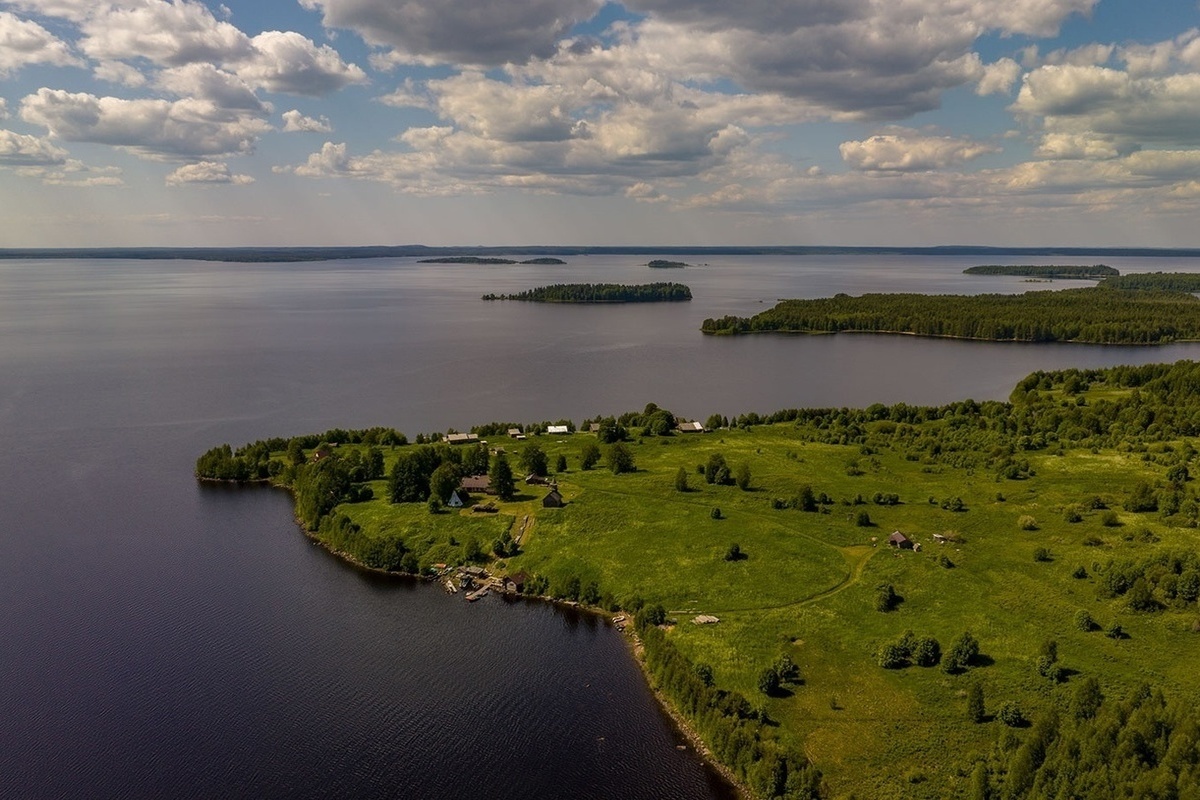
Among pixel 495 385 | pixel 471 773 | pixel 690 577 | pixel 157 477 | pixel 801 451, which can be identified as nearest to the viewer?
pixel 471 773

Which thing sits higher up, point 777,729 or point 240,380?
point 240,380

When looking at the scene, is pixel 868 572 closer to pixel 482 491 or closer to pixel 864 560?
pixel 864 560

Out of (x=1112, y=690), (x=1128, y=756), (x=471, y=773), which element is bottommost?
(x=471, y=773)

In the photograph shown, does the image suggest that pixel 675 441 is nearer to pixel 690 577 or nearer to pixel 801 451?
pixel 801 451

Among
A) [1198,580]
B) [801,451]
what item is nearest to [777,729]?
[1198,580]

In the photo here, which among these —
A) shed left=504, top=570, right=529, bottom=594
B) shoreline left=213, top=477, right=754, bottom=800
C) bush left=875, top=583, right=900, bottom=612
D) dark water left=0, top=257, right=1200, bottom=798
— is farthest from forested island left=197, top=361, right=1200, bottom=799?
dark water left=0, top=257, right=1200, bottom=798

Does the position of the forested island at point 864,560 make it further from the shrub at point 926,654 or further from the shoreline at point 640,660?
the shoreline at point 640,660

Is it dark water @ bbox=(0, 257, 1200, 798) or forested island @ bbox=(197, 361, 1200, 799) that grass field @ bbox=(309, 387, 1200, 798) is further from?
dark water @ bbox=(0, 257, 1200, 798)
